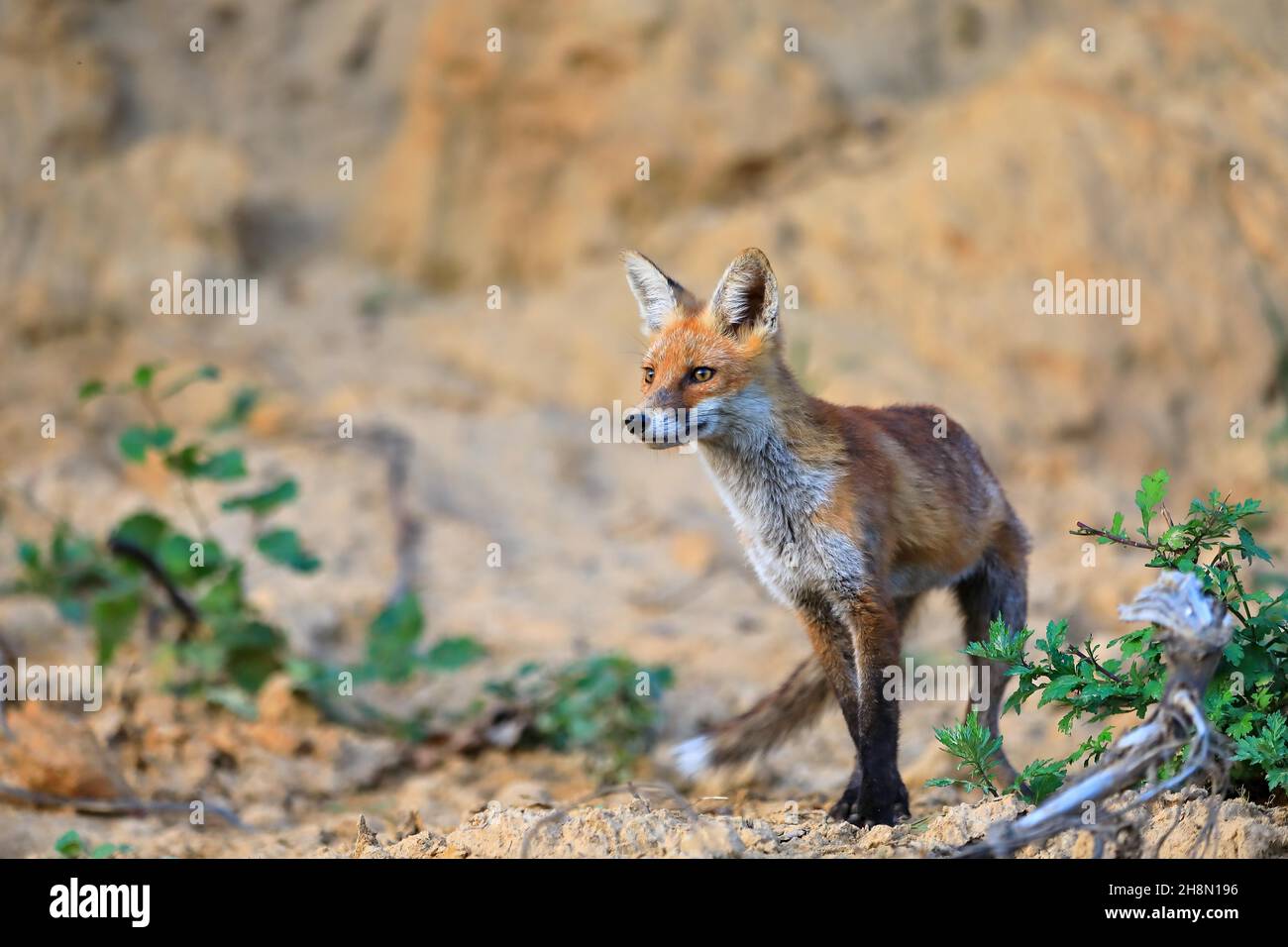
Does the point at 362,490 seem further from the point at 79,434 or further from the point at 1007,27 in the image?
the point at 1007,27

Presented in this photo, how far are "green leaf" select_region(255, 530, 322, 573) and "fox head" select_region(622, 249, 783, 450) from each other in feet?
8.10

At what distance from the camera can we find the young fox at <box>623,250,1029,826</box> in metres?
4.05

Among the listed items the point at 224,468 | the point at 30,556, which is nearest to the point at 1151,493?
the point at 224,468

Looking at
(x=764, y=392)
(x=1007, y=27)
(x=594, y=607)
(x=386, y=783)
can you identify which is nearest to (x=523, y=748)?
(x=386, y=783)

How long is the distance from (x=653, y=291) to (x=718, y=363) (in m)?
0.47

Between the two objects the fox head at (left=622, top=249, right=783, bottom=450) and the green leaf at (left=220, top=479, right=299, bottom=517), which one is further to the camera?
the green leaf at (left=220, top=479, right=299, bottom=517)

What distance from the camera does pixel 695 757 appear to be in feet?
16.0

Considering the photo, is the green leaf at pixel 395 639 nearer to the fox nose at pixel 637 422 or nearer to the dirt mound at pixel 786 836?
the dirt mound at pixel 786 836

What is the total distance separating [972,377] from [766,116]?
8.10ft

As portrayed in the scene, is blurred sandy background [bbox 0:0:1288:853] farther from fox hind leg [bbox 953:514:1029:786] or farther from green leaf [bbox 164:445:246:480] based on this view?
fox hind leg [bbox 953:514:1029:786]

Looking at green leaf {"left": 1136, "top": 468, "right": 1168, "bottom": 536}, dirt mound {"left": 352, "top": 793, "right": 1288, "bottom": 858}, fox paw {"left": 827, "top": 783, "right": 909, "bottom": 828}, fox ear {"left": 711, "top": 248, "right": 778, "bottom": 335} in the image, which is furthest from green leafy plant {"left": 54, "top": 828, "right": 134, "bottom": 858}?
green leaf {"left": 1136, "top": 468, "right": 1168, "bottom": 536}

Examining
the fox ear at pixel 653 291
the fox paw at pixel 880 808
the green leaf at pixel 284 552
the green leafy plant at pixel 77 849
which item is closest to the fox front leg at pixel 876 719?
the fox paw at pixel 880 808

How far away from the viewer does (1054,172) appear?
892 cm

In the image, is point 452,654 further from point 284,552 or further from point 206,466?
point 206,466
